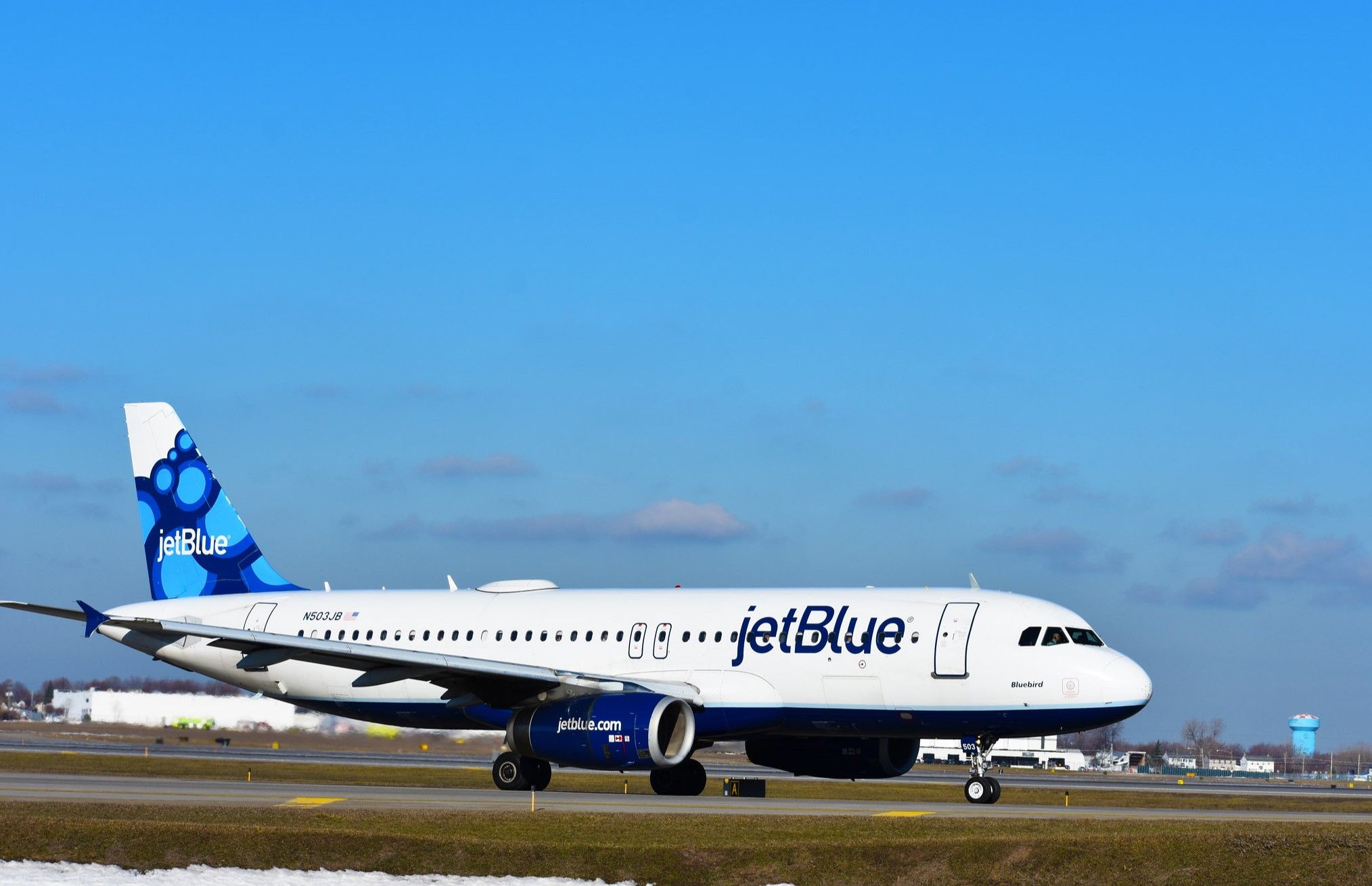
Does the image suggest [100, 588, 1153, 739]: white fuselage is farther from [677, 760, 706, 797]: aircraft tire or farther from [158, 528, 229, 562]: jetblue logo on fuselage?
[158, 528, 229, 562]: jetblue logo on fuselage

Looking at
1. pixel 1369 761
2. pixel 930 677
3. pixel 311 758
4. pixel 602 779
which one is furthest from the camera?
pixel 1369 761

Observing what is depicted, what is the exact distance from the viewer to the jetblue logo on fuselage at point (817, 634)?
1251 inches

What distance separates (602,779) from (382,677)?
30.4 ft

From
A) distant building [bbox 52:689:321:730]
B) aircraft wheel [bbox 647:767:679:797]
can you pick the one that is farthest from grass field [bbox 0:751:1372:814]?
distant building [bbox 52:689:321:730]

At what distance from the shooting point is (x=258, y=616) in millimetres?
39688

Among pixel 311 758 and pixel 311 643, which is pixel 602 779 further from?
pixel 311 758

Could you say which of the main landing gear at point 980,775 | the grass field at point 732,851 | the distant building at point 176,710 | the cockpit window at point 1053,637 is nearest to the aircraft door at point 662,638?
the main landing gear at point 980,775

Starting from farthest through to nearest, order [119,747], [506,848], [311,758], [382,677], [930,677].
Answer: [119,747] → [311,758] → [382,677] → [930,677] → [506,848]

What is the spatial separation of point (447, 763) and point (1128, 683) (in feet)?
96.7

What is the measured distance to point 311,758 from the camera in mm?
57000

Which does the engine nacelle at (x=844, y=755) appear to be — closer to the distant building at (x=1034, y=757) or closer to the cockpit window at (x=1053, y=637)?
the cockpit window at (x=1053, y=637)

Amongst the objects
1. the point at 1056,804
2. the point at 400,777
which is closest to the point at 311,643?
the point at 400,777

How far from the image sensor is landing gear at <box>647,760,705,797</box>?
111 ft

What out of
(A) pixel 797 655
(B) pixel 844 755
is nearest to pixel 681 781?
(B) pixel 844 755
